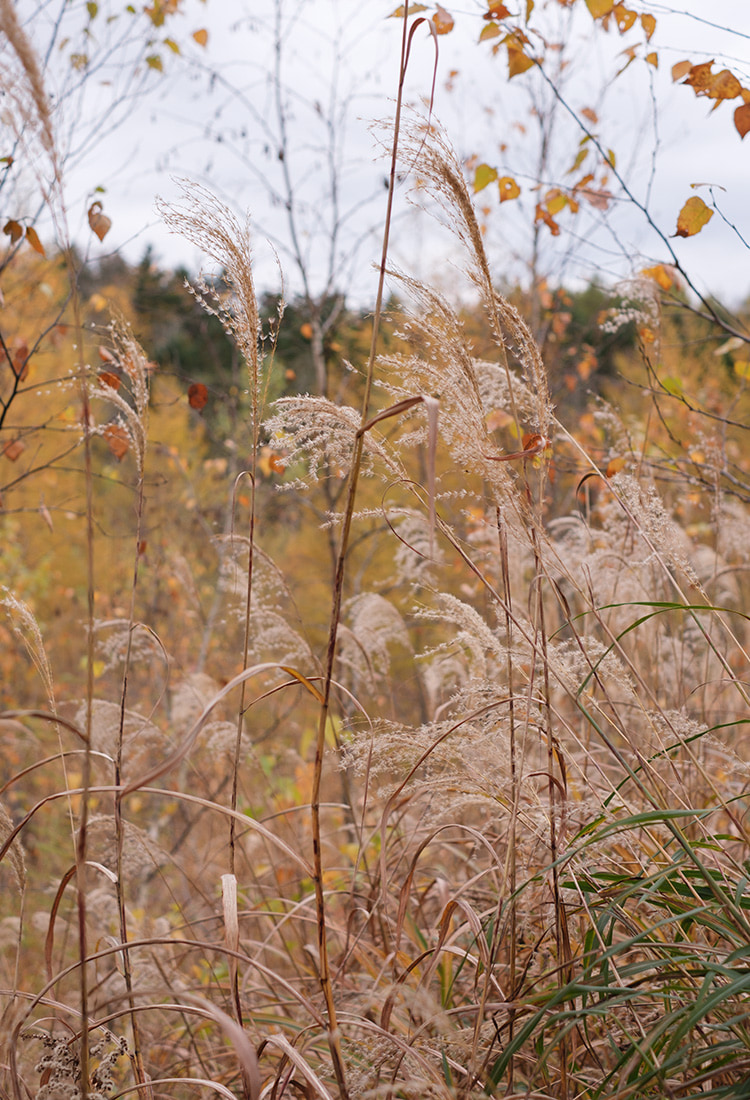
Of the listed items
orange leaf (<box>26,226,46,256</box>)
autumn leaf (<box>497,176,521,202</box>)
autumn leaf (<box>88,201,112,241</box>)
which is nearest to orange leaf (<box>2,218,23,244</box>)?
orange leaf (<box>26,226,46,256</box>)

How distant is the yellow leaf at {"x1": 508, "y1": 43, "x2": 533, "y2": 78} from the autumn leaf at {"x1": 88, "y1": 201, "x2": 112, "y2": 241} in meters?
1.48

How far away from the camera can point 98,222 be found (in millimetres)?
2309

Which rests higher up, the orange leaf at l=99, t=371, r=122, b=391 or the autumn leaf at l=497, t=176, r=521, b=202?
the autumn leaf at l=497, t=176, r=521, b=202

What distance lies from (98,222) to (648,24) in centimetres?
185

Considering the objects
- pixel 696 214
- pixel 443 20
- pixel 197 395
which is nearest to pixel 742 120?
pixel 696 214

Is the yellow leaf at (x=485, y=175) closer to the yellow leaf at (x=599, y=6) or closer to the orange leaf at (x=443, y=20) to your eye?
the orange leaf at (x=443, y=20)

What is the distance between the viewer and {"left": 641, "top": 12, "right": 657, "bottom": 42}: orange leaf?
2348mm

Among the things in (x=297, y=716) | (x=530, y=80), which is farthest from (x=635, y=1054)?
(x=297, y=716)

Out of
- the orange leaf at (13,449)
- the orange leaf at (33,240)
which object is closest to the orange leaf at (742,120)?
the orange leaf at (33,240)

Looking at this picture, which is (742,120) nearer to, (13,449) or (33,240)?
(33,240)

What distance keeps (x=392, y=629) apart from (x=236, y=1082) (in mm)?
1678

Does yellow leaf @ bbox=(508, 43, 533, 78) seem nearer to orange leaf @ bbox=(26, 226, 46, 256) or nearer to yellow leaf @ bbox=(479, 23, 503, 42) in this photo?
yellow leaf @ bbox=(479, 23, 503, 42)

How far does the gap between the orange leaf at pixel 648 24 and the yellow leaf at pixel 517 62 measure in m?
0.37

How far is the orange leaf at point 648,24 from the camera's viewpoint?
7.70 feet
